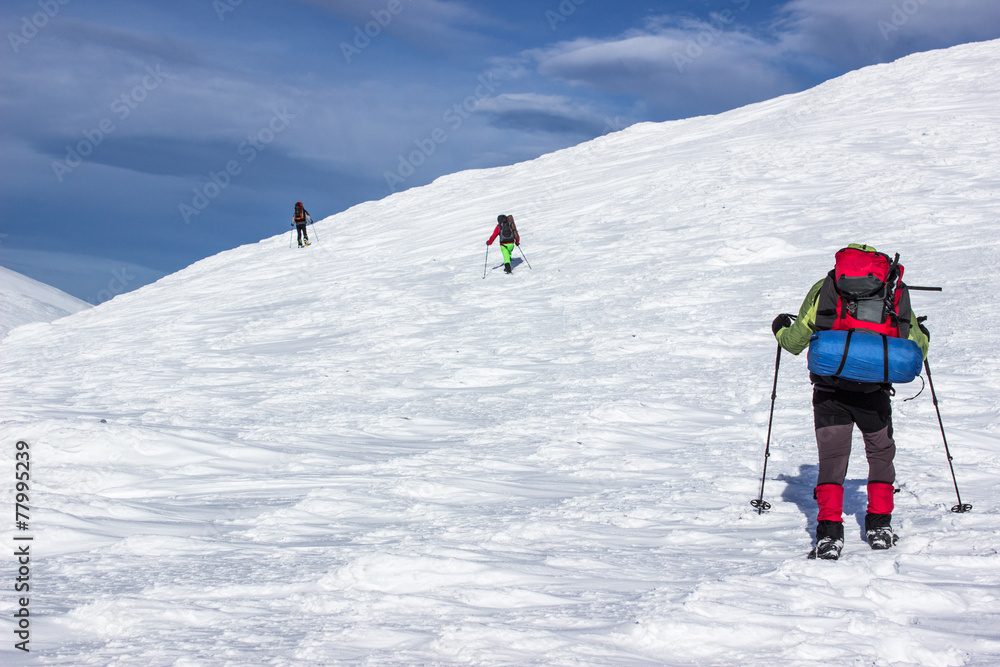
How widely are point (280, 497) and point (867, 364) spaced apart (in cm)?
434

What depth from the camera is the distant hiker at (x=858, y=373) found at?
4.27 metres

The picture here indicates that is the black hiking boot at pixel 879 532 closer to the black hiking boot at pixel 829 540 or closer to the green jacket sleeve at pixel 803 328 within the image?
the black hiking boot at pixel 829 540

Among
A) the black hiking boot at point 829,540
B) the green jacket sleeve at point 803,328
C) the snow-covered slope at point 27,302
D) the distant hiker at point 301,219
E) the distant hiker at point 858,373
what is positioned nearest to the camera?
the black hiking boot at point 829,540

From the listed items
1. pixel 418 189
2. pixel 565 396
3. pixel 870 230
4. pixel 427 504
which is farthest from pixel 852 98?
pixel 427 504

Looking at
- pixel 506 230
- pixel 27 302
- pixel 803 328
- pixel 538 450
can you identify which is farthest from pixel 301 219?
pixel 27 302

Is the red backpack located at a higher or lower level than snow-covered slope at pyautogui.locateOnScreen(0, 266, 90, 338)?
lower

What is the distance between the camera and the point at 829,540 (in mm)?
4191

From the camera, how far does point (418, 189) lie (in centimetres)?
3303

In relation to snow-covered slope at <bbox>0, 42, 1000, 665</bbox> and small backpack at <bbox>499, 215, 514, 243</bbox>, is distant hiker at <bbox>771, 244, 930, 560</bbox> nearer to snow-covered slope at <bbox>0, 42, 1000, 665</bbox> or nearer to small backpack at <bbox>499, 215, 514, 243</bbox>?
snow-covered slope at <bbox>0, 42, 1000, 665</bbox>

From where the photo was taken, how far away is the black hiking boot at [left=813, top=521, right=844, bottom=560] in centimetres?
413

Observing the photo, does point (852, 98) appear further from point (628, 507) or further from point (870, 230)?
point (628, 507)

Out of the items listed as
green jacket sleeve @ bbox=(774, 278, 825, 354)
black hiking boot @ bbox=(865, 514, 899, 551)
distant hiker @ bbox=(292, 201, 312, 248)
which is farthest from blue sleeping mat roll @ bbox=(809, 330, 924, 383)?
distant hiker @ bbox=(292, 201, 312, 248)

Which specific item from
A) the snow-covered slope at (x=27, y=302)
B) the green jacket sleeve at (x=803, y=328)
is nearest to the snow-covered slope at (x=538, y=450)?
the green jacket sleeve at (x=803, y=328)

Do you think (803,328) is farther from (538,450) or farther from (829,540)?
(538,450)
